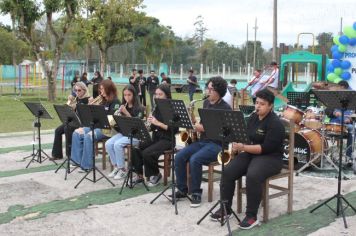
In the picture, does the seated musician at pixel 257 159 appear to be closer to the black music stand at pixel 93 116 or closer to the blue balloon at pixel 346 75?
the black music stand at pixel 93 116

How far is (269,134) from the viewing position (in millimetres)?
5113

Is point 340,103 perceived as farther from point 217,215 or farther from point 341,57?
point 341,57

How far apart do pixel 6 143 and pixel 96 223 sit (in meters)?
6.26

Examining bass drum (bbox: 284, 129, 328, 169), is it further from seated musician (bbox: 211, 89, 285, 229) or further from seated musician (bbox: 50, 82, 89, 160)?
seated musician (bbox: 50, 82, 89, 160)

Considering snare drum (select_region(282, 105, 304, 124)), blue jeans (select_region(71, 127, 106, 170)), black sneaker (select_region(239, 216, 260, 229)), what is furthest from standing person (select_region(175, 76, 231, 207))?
blue jeans (select_region(71, 127, 106, 170))

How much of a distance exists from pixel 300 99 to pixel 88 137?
4965 mm

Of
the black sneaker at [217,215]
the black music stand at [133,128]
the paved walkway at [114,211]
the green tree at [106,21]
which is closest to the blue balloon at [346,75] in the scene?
the paved walkway at [114,211]

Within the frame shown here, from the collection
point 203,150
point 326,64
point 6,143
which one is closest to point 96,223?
point 203,150

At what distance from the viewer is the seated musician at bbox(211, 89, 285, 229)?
200 inches

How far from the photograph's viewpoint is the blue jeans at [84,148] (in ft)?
24.8

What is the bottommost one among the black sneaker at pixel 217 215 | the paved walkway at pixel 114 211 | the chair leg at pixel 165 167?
the paved walkway at pixel 114 211

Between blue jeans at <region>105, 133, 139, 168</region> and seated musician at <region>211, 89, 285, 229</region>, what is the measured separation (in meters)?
2.22

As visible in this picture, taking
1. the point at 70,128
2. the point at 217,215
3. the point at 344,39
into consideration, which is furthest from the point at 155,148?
the point at 344,39

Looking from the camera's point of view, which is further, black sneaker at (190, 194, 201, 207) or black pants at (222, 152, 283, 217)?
black sneaker at (190, 194, 201, 207)
